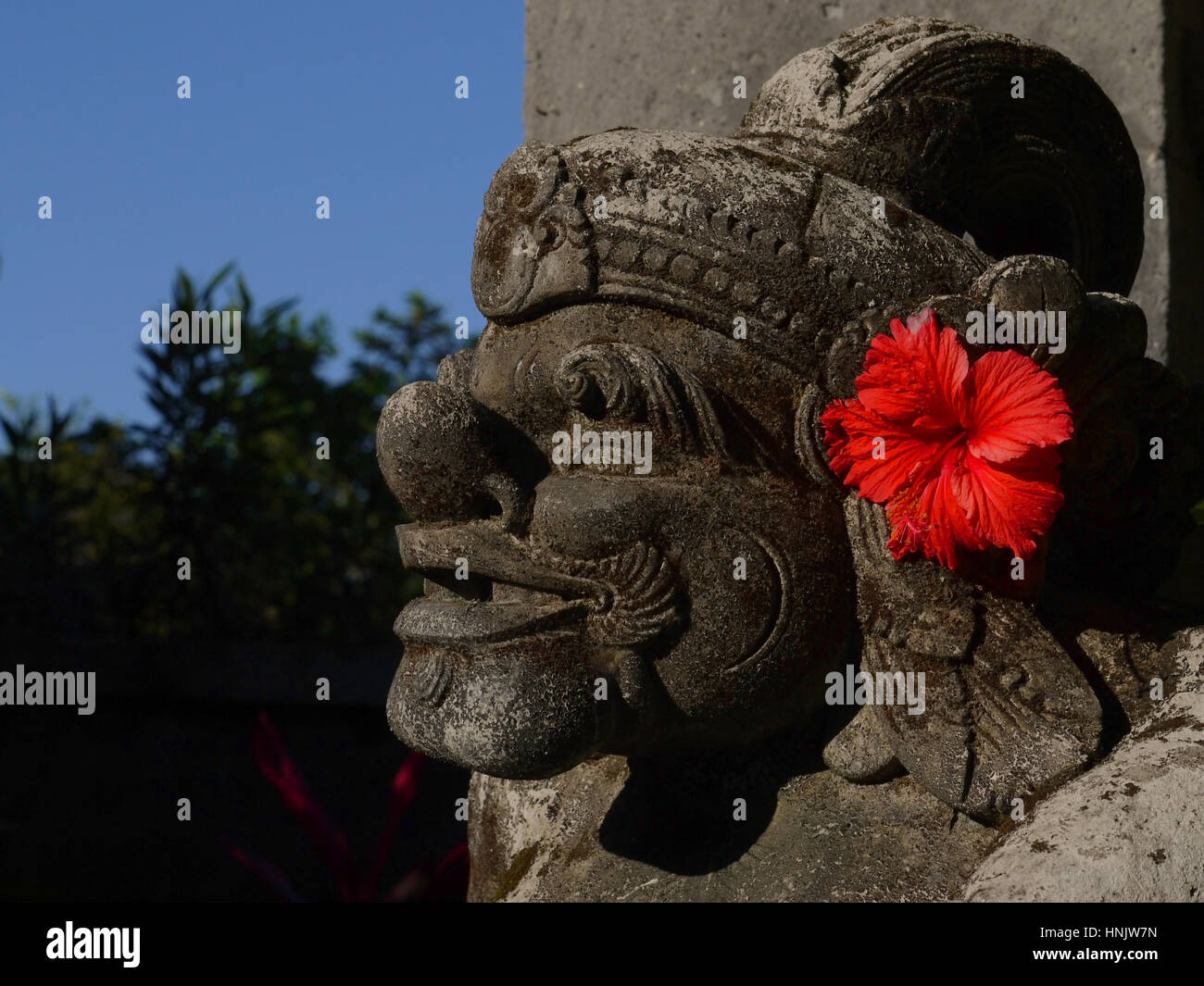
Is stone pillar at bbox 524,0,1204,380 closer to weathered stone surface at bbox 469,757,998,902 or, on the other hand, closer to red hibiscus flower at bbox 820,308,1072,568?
red hibiscus flower at bbox 820,308,1072,568

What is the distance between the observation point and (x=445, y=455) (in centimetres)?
181

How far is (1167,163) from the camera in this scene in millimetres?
2791

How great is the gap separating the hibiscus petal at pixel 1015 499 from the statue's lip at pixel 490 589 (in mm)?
467

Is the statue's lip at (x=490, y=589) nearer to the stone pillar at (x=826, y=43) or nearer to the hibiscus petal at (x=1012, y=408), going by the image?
the hibiscus petal at (x=1012, y=408)

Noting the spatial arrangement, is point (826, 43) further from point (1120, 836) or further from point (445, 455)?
point (1120, 836)

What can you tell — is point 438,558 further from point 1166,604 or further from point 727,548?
point 1166,604

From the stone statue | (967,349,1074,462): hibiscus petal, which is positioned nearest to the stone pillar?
the stone statue

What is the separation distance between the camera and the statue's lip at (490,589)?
1796mm

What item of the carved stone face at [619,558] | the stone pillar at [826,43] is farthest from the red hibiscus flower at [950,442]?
the stone pillar at [826,43]

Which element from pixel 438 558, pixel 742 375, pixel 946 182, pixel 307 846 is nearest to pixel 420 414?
pixel 438 558

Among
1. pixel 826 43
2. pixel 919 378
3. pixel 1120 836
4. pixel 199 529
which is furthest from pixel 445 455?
pixel 199 529

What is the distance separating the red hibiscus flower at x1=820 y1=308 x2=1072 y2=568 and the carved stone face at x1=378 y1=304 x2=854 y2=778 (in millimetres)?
115
